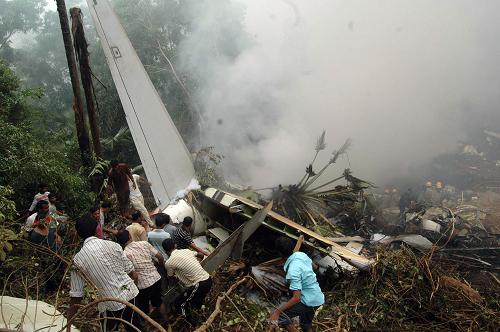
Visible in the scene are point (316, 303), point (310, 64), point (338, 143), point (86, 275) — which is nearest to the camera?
point (86, 275)

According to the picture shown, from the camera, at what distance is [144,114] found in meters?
6.99

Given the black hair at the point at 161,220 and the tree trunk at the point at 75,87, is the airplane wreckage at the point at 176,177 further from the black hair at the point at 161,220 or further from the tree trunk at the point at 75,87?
the black hair at the point at 161,220

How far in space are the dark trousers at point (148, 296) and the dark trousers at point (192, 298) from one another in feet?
0.80

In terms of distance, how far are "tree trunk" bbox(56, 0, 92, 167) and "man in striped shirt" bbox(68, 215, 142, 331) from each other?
3.78 meters

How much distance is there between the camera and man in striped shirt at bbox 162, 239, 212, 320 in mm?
3586

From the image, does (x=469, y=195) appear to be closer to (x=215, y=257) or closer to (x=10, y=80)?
(x=215, y=257)

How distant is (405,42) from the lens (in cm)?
1274

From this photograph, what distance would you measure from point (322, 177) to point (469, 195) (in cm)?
329

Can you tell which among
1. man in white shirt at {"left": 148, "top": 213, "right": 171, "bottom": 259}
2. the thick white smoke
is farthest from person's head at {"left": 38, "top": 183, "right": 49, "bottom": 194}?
the thick white smoke

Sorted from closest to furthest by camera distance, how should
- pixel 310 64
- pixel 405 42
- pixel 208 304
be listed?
pixel 208 304
pixel 310 64
pixel 405 42

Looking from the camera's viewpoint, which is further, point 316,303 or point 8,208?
point 8,208

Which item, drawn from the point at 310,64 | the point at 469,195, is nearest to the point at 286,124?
the point at 310,64

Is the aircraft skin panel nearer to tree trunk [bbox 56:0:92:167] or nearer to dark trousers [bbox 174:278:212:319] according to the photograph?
tree trunk [bbox 56:0:92:167]

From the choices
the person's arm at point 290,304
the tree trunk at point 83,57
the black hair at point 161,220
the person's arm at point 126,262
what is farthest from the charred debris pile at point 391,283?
the tree trunk at point 83,57
